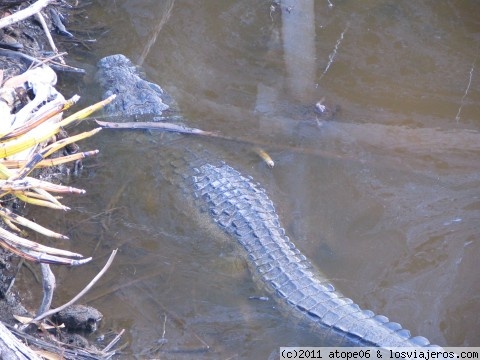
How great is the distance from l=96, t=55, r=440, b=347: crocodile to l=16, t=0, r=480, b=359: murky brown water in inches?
3.7

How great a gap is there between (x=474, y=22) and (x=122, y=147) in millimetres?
3207

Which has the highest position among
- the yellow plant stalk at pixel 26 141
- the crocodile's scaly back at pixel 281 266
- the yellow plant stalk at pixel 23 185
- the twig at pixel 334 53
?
the twig at pixel 334 53

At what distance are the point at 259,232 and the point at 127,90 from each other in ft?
6.15

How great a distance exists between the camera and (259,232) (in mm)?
4109

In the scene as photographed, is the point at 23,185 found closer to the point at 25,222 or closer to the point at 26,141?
the point at 25,222

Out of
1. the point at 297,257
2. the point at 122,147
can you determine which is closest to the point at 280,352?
the point at 297,257

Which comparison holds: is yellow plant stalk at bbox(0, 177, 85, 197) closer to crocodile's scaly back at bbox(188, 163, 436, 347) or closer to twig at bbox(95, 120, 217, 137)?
crocodile's scaly back at bbox(188, 163, 436, 347)

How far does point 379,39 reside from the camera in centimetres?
564

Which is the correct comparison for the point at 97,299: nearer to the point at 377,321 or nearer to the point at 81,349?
the point at 81,349

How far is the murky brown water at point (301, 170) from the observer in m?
3.66

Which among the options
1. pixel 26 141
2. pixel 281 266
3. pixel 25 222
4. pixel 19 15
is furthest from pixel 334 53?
pixel 25 222

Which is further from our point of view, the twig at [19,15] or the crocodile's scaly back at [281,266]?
the twig at [19,15]

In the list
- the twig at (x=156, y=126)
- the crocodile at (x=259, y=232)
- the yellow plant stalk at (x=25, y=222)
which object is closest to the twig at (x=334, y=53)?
the twig at (x=156, y=126)

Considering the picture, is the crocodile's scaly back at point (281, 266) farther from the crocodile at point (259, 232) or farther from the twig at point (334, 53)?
the twig at point (334, 53)
